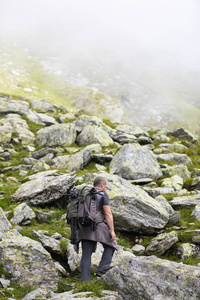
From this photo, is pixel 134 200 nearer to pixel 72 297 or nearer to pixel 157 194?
pixel 157 194

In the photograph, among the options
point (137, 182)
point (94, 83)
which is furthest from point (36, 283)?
point (94, 83)

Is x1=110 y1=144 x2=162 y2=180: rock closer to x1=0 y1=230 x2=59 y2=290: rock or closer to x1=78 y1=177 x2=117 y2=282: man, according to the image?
x1=78 y1=177 x2=117 y2=282: man

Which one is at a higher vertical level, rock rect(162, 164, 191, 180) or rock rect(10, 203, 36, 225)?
rock rect(10, 203, 36, 225)

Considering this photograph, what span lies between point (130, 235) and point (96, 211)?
240 inches

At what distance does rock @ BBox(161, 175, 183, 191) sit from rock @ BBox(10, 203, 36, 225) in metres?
11.5

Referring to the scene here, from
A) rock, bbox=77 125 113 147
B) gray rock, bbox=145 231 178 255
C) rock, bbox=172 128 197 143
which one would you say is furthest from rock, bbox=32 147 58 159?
rock, bbox=172 128 197 143

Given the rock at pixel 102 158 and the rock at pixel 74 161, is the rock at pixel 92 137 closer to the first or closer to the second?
the rock at pixel 102 158

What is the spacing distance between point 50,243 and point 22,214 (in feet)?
12.5

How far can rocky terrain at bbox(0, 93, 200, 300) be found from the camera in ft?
21.1

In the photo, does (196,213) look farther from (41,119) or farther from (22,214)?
(41,119)

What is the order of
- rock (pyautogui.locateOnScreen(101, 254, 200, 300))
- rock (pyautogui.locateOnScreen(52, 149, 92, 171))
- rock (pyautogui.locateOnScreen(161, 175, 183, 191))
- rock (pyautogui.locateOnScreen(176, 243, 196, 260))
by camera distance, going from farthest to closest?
1. rock (pyautogui.locateOnScreen(52, 149, 92, 171))
2. rock (pyautogui.locateOnScreen(161, 175, 183, 191))
3. rock (pyautogui.locateOnScreen(176, 243, 196, 260))
4. rock (pyautogui.locateOnScreen(101, 254, 200, 300))

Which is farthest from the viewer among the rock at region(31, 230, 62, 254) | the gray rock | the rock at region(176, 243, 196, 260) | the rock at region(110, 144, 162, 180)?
the rock at region(110, 144, 162, 180)

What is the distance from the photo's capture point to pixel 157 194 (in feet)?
54.3

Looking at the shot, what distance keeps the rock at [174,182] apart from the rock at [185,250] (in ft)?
28.4
